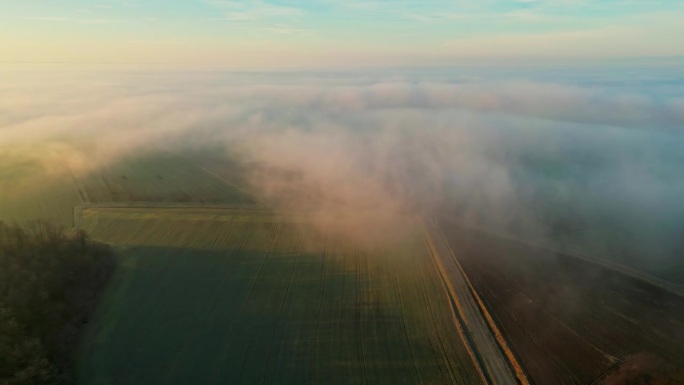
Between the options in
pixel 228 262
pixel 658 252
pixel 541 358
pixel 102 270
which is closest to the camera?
pixel 541 358

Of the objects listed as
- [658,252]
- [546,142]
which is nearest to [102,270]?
[658,252]

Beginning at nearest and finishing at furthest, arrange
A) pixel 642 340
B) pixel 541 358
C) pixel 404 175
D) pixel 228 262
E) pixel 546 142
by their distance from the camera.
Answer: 1. pixel 541 358
2. pixel 642 340
3. pixel 228 262
4. pixel 404 175
5. pixel 546 142

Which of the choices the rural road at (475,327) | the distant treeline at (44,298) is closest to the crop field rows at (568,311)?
the rural road at (475,327)

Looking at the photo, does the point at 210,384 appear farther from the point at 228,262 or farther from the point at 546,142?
the point at 546,142

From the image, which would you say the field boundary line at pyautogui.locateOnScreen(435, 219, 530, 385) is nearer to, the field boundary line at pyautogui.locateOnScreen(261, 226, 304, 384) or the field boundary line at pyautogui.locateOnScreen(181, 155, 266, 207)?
the field boundary line at pyautogui.locateOnScreen(261, 226, 304, 384)

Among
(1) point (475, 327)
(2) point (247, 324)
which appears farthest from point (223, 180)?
Answer: (1) point (475, 327)

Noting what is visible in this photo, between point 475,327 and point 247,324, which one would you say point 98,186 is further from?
point 475,327
